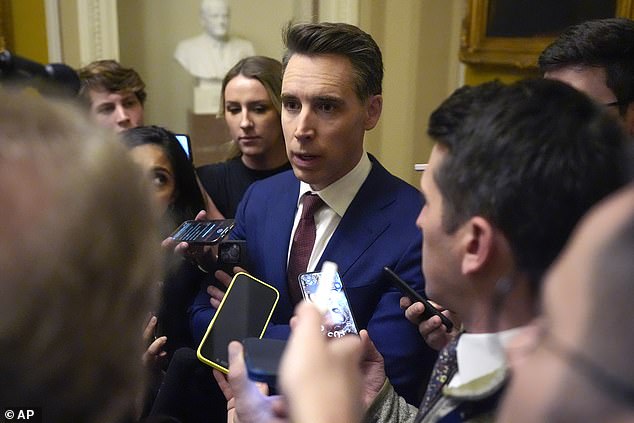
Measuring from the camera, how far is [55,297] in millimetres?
451

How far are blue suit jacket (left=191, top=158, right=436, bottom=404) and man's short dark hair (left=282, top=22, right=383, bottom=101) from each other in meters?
0.19

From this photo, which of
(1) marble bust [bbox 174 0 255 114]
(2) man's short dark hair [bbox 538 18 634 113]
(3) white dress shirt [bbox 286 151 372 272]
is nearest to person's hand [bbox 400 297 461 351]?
(3) white dress shirt [bbox 286 151 372 272]

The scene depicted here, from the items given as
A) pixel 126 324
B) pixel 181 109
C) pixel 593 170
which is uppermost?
pixel 593 170

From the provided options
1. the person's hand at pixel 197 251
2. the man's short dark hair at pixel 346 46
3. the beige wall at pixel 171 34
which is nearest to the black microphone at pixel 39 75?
the person's hand at pixel 197 251

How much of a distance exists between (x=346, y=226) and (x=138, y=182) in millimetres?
738

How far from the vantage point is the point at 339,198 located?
1.25 meters

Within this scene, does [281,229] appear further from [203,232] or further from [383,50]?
[383,50]

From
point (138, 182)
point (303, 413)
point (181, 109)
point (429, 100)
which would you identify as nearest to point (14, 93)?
point (138, 182)

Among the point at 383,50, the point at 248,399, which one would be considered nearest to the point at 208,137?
the point at 383,50

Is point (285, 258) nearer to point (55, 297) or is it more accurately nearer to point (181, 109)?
point (55, 297)

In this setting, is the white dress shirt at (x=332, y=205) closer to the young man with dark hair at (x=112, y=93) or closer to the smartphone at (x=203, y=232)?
the smartphone at (x=203, y=232)

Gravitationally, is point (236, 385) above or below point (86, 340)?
below

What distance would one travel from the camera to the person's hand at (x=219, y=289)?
4.01 ft

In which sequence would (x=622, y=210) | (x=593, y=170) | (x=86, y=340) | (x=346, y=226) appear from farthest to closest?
(x=346, y=226) → (x=593, y=170) → (x=86, y=340) → (x=622, y=210)
